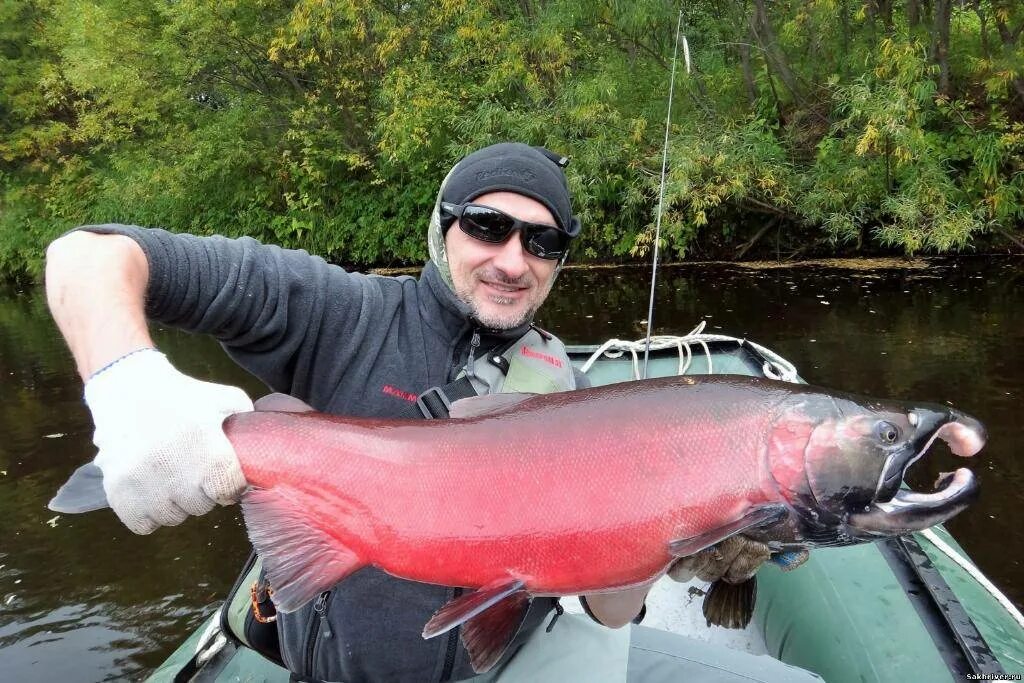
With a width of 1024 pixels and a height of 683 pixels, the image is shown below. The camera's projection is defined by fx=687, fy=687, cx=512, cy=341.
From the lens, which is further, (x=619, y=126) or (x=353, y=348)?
(x=619, y=126)

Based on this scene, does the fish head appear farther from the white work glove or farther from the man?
the white work glove

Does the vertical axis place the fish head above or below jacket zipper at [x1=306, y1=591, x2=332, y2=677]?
above

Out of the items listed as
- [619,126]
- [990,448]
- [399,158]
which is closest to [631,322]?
[619,126]

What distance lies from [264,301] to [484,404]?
0.81 meters

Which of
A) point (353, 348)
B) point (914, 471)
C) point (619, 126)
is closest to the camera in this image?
point (353, 348)

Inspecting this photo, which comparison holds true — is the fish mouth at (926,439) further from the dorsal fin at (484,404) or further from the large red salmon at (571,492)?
the dorsal fin at (484,404)

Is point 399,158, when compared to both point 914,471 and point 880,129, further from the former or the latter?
point 914,471

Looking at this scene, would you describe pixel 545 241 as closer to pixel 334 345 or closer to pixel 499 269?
pixel 499 269

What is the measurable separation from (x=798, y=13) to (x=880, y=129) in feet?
14.6

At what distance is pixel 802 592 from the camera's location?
10.3 feet

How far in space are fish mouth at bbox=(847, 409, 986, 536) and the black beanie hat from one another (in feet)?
4.81

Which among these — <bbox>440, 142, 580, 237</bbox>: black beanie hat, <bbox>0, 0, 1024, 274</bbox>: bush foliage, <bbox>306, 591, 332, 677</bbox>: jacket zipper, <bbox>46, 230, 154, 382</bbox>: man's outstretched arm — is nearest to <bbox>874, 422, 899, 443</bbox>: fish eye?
<bbox>440, 142, 580, 237</bbox>: black beanie hat

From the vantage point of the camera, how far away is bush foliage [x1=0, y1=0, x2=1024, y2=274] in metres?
Result: 12.9

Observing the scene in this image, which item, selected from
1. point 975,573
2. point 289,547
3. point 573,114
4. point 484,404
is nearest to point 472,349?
point 484,404
